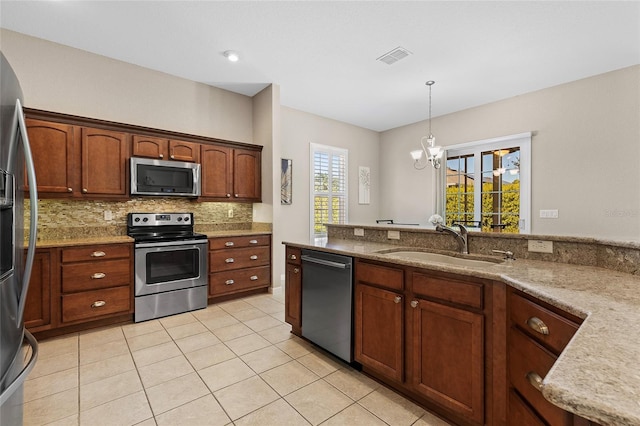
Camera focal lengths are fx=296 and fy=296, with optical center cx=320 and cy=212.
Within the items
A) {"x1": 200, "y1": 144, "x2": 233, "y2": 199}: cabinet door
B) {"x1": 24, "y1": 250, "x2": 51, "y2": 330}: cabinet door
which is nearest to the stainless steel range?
{"x1": 200, "y1": 144, "x2": 233, "y2": 199}: cabinet door

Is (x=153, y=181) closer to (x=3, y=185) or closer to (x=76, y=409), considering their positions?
(x=76, y=409)

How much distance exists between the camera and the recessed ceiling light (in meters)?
3.43

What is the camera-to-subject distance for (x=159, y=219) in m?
3.76

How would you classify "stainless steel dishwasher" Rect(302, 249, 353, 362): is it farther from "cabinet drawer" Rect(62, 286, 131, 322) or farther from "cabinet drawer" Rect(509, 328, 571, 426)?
"cabinet drawer" Rect(62, 286, 131, 322)

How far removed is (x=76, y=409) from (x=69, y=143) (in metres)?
2.54

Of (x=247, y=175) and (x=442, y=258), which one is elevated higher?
(x=247, y=175)

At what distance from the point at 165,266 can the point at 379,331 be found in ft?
8.59

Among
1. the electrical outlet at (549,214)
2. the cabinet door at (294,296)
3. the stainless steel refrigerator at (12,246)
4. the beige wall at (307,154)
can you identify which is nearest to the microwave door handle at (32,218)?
the stainless steel refrigerator at (12,246)

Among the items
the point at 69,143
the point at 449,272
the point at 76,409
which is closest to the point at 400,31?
the point at 449,272

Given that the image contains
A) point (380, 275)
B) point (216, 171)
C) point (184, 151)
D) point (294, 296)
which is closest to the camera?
point (380, 275)

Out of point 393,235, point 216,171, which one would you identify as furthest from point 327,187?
point 393,235

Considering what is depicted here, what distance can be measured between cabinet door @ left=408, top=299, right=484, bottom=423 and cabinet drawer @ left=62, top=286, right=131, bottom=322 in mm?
2983

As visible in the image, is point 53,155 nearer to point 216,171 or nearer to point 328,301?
point 216,171

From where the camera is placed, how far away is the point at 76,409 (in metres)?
1.85
